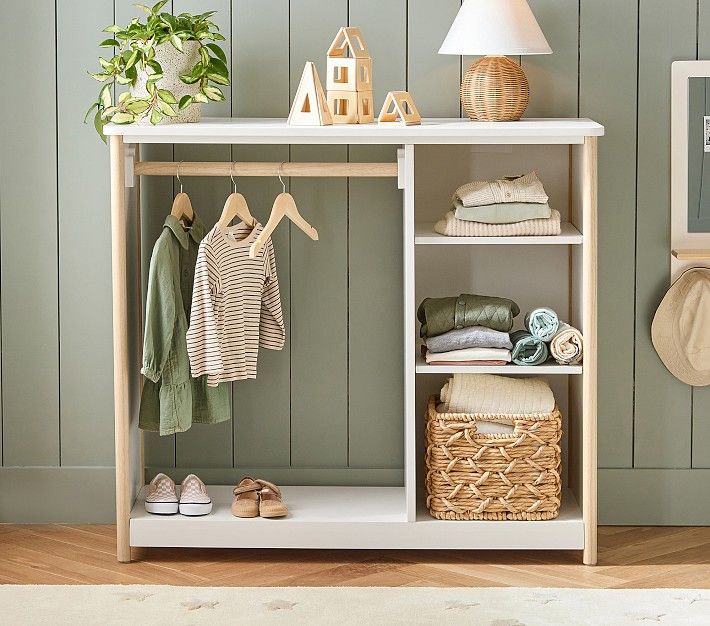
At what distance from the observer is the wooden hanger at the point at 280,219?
2.86 m

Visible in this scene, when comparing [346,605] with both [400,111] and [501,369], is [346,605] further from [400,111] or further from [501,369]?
[400,111]

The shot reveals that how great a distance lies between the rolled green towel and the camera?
2.81 metres

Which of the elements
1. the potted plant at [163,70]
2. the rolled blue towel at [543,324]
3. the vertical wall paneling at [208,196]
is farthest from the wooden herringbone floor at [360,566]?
the potted plant at [163,70]

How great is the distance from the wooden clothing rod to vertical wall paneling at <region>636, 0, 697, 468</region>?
0.74 metres

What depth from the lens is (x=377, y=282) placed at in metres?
3.13

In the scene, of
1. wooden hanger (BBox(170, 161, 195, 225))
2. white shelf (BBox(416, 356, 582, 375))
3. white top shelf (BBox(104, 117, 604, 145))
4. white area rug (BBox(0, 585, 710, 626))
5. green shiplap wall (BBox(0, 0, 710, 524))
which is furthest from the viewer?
green shiplap wall (BBox(0, 0, 710, 524))

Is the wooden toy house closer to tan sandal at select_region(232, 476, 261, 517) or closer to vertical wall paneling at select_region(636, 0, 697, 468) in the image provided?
vertical wall paneling at select_region(636, 0, 697, 468)

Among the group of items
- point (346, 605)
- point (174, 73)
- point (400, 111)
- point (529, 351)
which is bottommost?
point (346, 605)

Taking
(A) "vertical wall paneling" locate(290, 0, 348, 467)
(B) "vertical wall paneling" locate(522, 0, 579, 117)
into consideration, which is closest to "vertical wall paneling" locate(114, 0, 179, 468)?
(A) "vertical wall paneling" locate(290, 0, 348, 467)

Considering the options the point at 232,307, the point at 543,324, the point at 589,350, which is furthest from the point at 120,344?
the point at 589,350

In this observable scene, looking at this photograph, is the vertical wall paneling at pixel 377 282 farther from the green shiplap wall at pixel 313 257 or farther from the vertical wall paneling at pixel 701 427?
the vertical wall paneling at pixel 701 427

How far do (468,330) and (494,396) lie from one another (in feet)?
0.60

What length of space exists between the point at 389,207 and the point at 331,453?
709 millimetres

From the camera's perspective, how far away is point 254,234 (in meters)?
2.93
